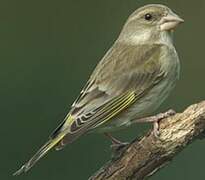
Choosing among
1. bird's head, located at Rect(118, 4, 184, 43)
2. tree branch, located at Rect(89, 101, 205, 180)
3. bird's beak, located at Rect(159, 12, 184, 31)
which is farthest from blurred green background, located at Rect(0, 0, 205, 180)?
tree branch, located at Rect(89, 101, 205, 180)

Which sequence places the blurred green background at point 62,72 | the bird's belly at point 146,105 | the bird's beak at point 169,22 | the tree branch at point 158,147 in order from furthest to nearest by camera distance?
the blurred green background at point 62,72 → the bird's beak at point 169,22 → the bird's belly at point 146,105 → the tree branch at point 158,147

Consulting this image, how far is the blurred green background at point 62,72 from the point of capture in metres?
9.10

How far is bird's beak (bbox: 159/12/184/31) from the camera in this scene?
8.02 metres

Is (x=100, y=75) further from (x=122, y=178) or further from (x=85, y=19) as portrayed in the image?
(x=85, y=19)

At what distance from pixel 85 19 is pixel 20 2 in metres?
0.44

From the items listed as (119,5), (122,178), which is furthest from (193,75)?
(122,178)

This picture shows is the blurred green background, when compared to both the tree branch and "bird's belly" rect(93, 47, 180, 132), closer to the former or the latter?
"bird's belly" rect(93, 47, 180, 132)

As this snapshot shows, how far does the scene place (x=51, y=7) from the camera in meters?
9.93

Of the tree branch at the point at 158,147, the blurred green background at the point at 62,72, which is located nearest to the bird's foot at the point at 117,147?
the tree branch at the point at 158,147

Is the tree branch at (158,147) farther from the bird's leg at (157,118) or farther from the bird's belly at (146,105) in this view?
the bird's belly at (146,105)

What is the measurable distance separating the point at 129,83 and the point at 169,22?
17.1 inches

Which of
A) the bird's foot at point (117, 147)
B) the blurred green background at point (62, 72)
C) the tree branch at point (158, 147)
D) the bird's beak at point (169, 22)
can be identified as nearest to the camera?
the tree branch at point (158, 147)

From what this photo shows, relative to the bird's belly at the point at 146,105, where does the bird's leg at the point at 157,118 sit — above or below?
above

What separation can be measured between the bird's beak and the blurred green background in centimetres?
93
